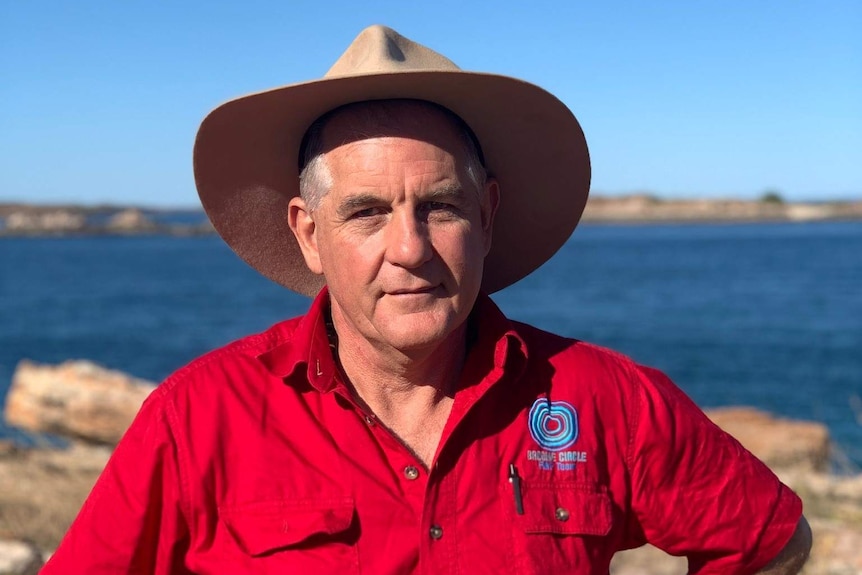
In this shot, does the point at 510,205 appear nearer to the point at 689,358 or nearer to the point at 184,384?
the point at 184,384

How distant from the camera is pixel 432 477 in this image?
242 cm

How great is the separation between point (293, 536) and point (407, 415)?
0.44 meters

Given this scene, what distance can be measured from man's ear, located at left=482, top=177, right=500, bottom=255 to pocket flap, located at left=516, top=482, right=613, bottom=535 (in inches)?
24.5

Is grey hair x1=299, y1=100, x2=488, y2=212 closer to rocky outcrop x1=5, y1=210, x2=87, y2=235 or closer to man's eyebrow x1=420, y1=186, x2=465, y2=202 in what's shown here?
man's eyebrow x1=420, y1=186, x2=465, y2=202

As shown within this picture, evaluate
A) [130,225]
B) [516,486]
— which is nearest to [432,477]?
[516,486]

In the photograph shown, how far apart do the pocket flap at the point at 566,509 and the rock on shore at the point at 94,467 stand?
2694 millimetres

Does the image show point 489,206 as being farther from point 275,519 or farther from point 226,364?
point 275,519

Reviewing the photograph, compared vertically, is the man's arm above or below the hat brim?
below

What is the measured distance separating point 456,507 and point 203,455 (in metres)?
0.58

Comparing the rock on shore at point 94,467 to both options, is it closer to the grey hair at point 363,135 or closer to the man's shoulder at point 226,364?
the man's shoulder at point 226,364

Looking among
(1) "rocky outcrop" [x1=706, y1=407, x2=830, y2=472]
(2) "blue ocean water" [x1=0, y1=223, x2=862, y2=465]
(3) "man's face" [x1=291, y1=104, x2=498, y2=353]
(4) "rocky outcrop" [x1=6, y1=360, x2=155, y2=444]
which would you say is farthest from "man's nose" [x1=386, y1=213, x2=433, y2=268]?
(2) "blue ocean water" [x1=0, y1=223, x2=862, y2=465]

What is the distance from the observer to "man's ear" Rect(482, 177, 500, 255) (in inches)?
107

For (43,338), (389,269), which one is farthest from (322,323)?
(43,338)

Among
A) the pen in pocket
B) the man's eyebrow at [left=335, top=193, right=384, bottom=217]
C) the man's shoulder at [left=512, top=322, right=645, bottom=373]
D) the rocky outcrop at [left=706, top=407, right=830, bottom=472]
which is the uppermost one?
the man's eyebrow at [left=335, top=193, right=384, bottom=217]
